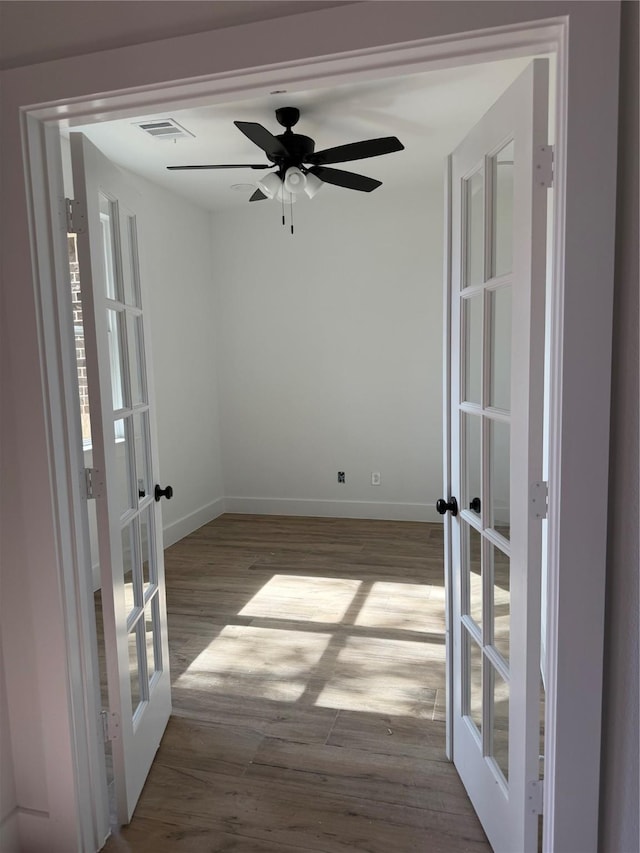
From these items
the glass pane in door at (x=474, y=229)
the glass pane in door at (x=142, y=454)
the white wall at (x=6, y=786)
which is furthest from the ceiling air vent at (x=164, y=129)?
the white wall at (x=6, y=786)

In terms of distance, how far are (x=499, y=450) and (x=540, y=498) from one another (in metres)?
0.27

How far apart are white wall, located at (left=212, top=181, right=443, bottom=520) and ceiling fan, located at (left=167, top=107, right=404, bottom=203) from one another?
1.62 meters

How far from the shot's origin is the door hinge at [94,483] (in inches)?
71.3

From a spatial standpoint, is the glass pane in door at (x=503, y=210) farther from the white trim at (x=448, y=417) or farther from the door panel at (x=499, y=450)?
the white trim at (x=448, y=417)

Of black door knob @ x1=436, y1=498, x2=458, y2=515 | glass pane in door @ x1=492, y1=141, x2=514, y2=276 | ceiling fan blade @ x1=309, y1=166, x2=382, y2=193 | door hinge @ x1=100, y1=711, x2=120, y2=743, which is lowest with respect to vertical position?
door hinge @ x1=100, y1=711, x2=120, y2=743

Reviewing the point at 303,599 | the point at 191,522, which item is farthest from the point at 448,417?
the point at 191,522

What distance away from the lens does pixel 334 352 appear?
5383 millimetres

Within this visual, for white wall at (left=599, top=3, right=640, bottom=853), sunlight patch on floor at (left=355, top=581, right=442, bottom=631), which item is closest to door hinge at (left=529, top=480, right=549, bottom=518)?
white wall at (left=599, top=3, right=640, bottom=853)

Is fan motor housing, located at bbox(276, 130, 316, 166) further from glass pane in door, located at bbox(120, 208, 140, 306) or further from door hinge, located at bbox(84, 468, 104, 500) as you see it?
door hinge, located at bbox(84, 468, 104, 500)

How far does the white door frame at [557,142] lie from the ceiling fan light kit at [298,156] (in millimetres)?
Result: 1347

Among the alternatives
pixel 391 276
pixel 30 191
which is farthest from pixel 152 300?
pixel 30 191

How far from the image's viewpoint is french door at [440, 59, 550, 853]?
1425mm

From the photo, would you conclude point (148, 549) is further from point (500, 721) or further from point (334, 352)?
point (334, 352)

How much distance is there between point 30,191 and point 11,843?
6.23 feet
